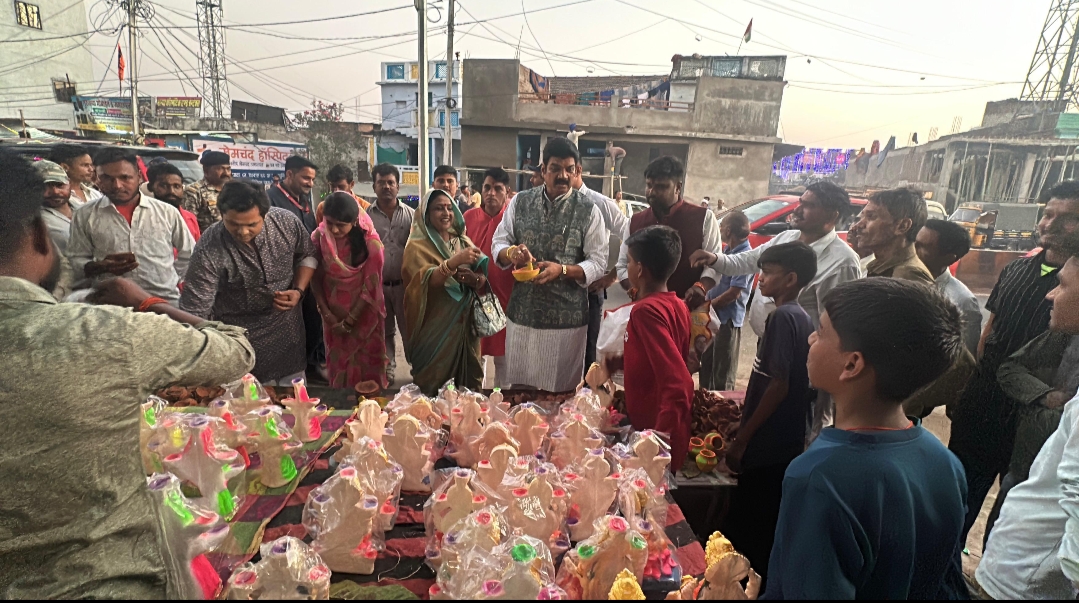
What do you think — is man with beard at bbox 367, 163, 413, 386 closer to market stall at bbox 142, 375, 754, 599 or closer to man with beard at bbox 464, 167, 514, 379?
man with beard at bbox 464, 167, 514, 379

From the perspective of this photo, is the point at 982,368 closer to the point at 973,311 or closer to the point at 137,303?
the point at 973,311

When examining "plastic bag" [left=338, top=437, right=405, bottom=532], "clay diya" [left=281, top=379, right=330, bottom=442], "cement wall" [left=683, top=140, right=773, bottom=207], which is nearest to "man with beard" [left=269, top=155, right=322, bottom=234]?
"clay diya" [left=281, top=379, right=330, bottom=442]

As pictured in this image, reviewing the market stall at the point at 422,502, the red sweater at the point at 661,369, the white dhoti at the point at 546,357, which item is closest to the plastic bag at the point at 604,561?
the market stall at the point at 422,502

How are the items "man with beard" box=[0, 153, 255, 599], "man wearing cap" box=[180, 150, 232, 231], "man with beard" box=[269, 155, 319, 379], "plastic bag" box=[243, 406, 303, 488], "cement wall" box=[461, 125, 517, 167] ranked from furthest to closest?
"cement wall" box=[461, 125, 517, 167], "man wearing cap" box=[180, 150, 232, 231], "man with beard" box=[269, 155, 319, 379], "plastic bag" box=[243, 406, 303, 488], "man with beard" box=[0, 153, 255, 599]

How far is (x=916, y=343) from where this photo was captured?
1.03m

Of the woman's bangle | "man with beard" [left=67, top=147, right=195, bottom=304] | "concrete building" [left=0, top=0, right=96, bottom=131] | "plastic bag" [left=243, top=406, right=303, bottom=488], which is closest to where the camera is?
the woman's bangle

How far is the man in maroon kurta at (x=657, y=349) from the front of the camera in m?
2.10

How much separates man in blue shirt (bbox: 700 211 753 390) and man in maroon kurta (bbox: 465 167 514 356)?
1696 millimetres

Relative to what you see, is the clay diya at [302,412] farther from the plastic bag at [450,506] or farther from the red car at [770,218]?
the red car at [770,218]

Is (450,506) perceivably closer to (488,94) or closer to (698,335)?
(698,335)

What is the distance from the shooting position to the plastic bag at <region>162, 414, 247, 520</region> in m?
1.65

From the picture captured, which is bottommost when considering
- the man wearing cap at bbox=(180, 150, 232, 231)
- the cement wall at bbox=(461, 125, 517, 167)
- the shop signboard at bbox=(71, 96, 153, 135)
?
the man wearing cap at bbox=(180, 150, 232, 231)

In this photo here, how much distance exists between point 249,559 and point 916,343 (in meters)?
1.91

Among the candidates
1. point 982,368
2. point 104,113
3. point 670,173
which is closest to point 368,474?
point 670,173
